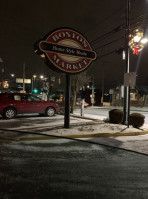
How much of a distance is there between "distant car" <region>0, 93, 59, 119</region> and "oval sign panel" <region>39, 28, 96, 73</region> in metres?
4.86

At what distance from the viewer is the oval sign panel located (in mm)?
7684

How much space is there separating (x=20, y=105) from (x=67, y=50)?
5432mm

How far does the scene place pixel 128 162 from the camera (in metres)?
4.26

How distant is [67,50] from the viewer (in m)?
8.21

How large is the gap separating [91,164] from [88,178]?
76 centimetres

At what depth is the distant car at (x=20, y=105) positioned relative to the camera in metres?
11.0

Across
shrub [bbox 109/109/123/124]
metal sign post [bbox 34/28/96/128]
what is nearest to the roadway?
metal sign post [bbox 34/28/96/128]

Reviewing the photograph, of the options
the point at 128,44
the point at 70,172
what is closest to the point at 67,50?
the point at 128,44

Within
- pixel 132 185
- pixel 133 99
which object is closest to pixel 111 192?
pixel 132 185

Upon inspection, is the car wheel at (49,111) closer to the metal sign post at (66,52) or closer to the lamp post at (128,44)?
the metal sign post at (66,52)

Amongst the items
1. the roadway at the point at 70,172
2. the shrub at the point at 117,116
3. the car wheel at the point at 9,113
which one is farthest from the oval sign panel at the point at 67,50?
the car wheel at the point at 9,113

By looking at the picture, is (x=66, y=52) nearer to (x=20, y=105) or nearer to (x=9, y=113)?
(x=20, y=105)

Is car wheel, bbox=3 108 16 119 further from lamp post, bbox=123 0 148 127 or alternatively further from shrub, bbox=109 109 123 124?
lamp post, bbox=123 0 148 127

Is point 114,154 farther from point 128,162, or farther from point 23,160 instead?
point 23,160
